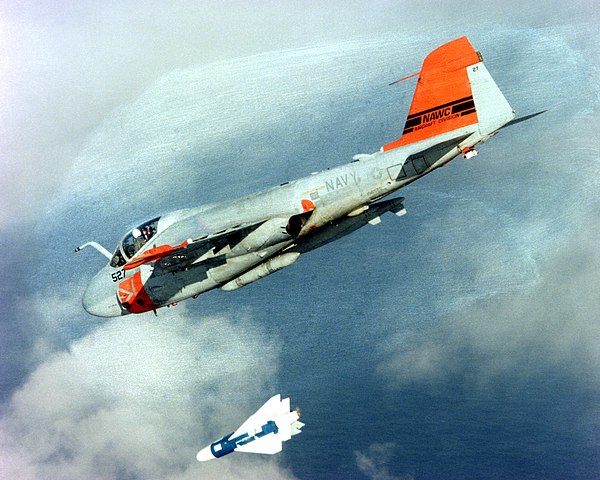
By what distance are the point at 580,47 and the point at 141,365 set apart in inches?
1509

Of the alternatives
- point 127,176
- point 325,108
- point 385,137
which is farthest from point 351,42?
point 127,176

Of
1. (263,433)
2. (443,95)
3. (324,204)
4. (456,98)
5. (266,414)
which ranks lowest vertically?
(263,433)

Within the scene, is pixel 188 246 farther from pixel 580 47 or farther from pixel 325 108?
pixel 580 47

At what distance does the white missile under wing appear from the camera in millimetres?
32250

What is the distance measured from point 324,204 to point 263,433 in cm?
1253

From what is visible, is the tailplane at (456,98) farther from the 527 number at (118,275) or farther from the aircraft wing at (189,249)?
the 527 number at (118,275)

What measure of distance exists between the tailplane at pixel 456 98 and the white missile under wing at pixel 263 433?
48.0 feet

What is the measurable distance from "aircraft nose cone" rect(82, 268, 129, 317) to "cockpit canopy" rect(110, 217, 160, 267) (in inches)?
101

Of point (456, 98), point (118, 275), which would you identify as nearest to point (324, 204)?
point (456, 98)

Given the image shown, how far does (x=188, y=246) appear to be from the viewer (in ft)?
90.5

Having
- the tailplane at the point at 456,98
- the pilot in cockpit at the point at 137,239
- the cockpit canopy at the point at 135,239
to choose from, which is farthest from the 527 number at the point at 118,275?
the tailplane at the point at 456,98

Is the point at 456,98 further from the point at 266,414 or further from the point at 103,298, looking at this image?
the point at 103,298

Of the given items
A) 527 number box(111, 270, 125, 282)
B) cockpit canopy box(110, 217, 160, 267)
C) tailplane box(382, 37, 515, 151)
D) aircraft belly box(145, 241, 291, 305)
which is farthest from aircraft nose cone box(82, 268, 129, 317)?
tailplane box(382, 37, 515, 151)

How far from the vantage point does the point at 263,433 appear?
106 ft
